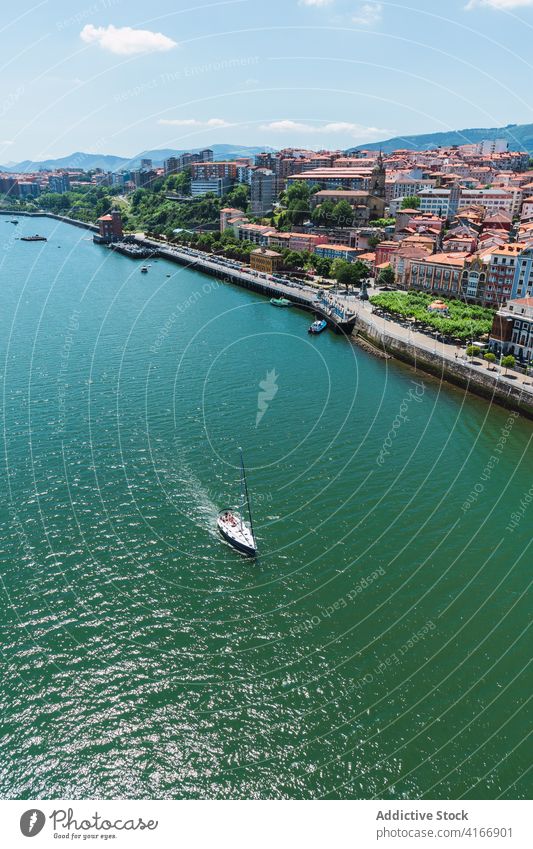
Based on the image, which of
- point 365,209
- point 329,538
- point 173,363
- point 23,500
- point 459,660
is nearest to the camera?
point 459,660

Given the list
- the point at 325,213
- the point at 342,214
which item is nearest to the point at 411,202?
the point at 342,214

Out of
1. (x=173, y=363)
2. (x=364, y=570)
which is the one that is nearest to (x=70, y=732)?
(x=364, y=570)

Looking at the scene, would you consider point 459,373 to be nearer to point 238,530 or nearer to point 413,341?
point 413,341

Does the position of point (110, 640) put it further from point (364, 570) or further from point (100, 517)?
point (364, 570)

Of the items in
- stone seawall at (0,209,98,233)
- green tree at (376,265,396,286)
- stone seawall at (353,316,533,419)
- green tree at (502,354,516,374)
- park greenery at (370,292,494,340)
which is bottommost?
stone seawall at (353,316,533,419)

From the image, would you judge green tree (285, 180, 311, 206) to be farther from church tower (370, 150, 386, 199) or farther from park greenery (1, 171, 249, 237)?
park greenery (1, 171, 249, 237)

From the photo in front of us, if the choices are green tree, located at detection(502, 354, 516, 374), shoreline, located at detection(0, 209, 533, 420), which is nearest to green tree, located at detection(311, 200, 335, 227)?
shoreline, located at detection(0, 209, 533, 420)
